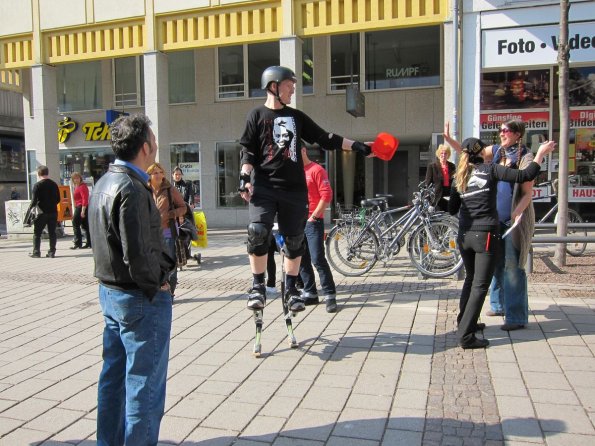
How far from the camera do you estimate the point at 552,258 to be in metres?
8.50

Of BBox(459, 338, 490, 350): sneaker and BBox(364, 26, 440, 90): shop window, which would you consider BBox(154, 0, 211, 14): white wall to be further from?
BBox(459, 338, 490, 350): sneaker

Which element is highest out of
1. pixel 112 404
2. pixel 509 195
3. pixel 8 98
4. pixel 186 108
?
pixel 8 98

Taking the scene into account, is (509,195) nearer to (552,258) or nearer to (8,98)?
(552,258)

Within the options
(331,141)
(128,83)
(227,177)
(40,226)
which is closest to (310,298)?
(331,141)

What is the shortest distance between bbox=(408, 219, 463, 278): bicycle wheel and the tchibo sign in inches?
145

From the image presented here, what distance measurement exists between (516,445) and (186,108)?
1555 centimetres

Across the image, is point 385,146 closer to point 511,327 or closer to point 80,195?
point 511,327

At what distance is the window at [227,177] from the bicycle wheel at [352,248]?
29.6 ft

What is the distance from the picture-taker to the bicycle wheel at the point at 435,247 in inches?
Answer: 301

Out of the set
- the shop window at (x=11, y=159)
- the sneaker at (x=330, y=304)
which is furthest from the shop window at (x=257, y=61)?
the shop window at (x=11, y=159)

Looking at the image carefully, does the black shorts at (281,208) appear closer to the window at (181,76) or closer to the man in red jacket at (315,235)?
the man in red jacket at (315,235)

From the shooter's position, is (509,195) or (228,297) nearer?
(509,195)

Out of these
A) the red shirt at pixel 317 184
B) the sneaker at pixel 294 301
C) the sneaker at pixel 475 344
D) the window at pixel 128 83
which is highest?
the window at pixel 128 83

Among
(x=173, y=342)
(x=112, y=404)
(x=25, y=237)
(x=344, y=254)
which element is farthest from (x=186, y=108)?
(x=112, y=404)
